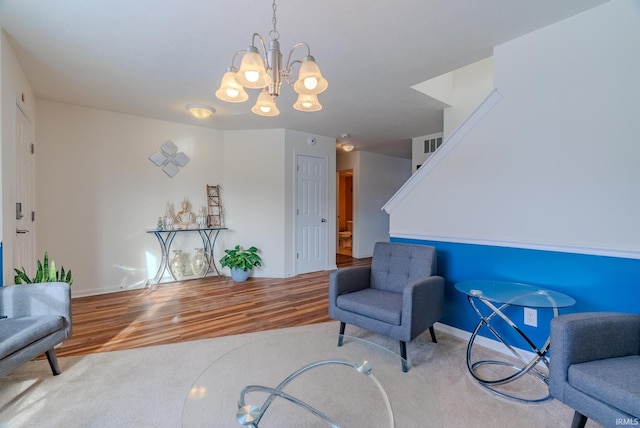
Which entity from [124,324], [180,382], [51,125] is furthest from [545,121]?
[51,125]

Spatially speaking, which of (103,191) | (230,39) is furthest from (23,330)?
(103,191)

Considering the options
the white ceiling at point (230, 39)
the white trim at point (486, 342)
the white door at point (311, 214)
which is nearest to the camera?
the white ceiling at point (230, 39)

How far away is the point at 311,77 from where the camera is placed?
4.73ft

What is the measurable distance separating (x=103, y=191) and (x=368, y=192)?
4853mm

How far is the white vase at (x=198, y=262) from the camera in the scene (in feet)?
14.4

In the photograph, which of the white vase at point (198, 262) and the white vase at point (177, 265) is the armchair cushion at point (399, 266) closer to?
the white vase at point (198, 262)

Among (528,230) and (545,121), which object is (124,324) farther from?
(545,121)

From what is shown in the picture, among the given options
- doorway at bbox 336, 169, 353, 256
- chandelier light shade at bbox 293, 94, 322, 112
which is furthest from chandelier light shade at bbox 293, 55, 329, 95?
doorway at bbox 336, 169, 353, 256

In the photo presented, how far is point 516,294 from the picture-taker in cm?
187

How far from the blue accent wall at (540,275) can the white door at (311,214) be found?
252 centimetres

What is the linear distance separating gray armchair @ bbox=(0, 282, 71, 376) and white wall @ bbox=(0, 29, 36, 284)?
33cm

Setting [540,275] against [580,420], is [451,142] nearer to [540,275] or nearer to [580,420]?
[540,275]

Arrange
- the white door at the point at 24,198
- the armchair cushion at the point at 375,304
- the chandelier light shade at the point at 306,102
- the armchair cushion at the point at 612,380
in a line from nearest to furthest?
the armchair cushion at the point at 612,380
the chandelier light shade at the point at 306,102
the armchair cushion at the point at 375,304
the white door at the point at 24,198

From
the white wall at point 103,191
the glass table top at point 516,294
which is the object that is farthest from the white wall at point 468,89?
the white wall at point 103,191
